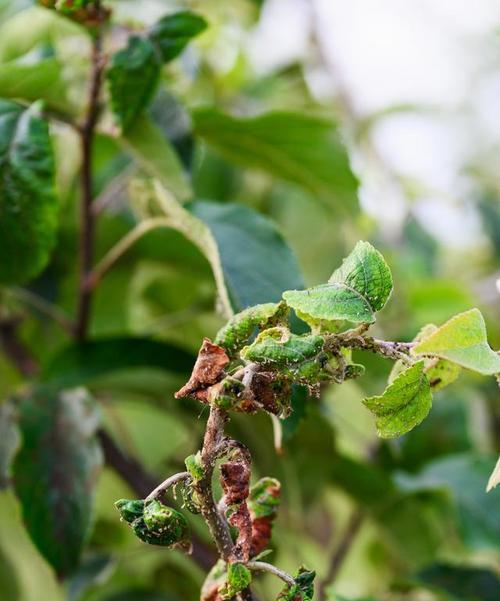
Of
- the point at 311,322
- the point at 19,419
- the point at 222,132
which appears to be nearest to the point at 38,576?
the point at 19,419

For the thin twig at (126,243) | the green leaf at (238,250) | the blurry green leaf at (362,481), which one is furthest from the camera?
the blurry green leaf at (362,481)

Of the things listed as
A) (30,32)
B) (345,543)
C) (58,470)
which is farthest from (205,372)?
(345,543)

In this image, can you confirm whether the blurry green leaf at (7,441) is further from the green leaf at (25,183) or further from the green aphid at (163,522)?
the green aphid at (163,522)

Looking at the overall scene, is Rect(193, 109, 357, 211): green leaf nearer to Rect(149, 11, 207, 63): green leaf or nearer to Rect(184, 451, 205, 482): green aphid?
Rect(149, 11, 207, 63): green leaf

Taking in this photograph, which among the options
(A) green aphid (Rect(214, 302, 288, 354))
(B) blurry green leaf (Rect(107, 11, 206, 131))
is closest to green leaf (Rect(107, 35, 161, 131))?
(B) blurry green leaf (Rect(107, 11, 206, 131))

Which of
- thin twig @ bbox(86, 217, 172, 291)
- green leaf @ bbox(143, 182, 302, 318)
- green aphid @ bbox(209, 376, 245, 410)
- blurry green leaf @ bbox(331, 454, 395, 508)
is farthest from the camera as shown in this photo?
blurry green leaf @ bbox(331, 454, 395, 508)

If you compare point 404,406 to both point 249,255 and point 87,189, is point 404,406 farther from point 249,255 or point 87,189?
point 87,189

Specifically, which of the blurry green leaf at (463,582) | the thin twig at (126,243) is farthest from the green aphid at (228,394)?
the blurry green leaf at (463,582)
